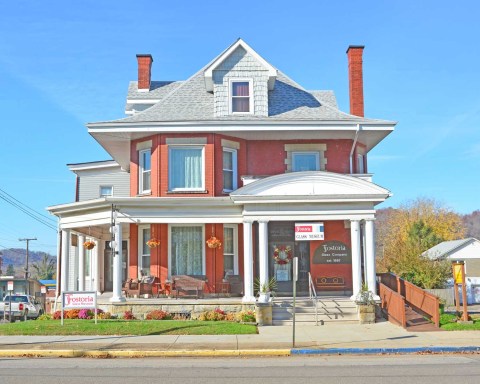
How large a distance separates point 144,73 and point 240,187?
359 inches

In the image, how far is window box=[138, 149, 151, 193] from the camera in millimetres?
24938

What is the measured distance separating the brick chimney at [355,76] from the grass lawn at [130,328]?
39.8ft

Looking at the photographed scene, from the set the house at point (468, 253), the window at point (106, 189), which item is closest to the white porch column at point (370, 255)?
the window at point (106, 189)

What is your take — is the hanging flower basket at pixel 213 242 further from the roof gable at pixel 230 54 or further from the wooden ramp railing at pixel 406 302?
the roof gable at pixel 230 54

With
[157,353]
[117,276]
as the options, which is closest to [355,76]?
[117,276]

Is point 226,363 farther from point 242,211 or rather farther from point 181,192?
point 181,192

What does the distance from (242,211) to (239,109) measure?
5137mm

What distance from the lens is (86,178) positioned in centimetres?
3388

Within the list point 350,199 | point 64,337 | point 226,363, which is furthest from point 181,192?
point 226,363

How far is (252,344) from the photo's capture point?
50.9 feet

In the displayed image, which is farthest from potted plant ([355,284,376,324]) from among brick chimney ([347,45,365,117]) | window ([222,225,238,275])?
brick chimney ([347,45,365,117])

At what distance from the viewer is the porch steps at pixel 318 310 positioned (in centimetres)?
2057

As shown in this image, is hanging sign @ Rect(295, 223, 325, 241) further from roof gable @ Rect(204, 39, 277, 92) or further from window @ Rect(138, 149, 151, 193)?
roof gable @ Rect(204, 39, 277, 92)

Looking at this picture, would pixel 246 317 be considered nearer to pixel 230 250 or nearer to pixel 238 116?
pixel 230 250
